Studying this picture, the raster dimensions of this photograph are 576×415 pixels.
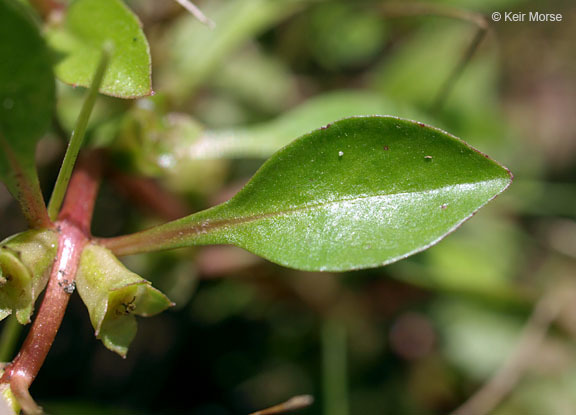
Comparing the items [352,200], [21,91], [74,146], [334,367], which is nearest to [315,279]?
[334,367]

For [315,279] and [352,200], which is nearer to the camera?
[352,200]

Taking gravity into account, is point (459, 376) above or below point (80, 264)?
below

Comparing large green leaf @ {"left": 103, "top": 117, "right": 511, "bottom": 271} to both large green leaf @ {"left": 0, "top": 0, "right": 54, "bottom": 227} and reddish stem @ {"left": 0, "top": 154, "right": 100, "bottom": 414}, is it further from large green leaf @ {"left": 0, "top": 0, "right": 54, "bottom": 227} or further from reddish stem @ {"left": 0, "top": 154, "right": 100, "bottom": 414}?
large green leaf @ {"left": 0, "top": 0, "right": 54, "bottom": 227}

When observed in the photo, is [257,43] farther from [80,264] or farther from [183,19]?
[80,264]

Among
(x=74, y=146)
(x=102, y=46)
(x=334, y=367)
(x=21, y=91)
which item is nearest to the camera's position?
(x=21, y=91)

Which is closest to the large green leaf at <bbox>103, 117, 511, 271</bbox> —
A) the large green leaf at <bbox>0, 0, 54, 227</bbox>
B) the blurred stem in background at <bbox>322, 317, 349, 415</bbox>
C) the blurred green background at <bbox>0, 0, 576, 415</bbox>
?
the large green leaf at <bbox>0, 0, 54, 227</bbox>

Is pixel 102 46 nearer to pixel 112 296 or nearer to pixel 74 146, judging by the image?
pixel 74 146

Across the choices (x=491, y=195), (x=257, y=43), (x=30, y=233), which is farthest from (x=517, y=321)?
(x=30, y=233)
